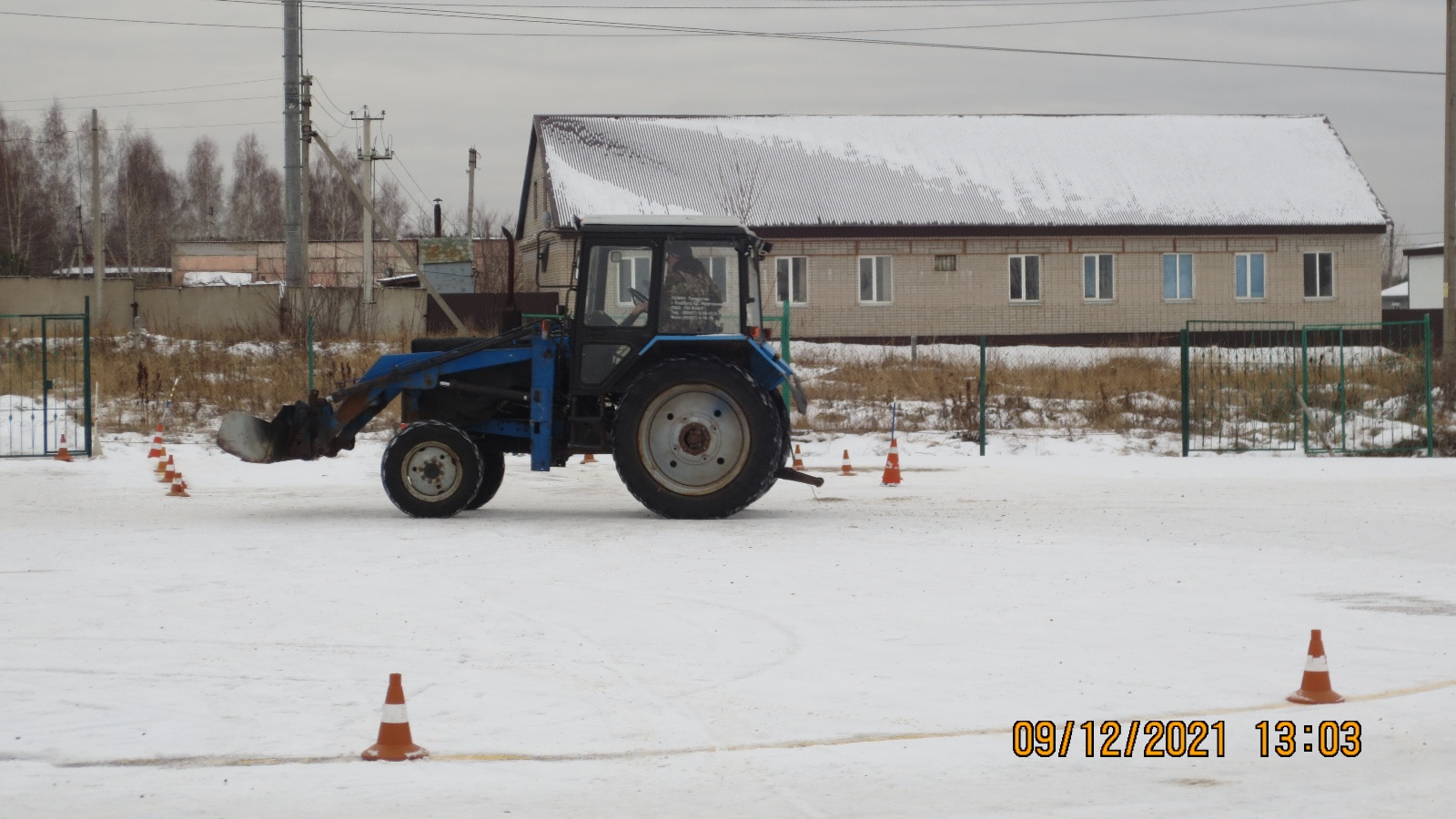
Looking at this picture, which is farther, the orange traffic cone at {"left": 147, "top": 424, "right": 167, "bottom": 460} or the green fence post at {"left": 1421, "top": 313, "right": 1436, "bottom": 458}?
the green fence post at {"left": 1421, "top": 313, "right": 1436, "bottom": 458}

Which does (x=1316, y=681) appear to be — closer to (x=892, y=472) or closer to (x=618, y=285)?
(x=618, y=285)

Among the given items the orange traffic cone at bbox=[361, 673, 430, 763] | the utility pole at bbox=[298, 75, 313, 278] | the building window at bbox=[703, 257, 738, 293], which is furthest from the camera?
the utility pole at bbox=[298, 75, 313, 278]

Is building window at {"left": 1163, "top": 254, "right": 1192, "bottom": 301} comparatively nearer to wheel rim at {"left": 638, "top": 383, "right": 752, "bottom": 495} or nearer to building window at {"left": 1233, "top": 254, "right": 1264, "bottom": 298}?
building window at {"left": 1233, "top": 254, "right": 1264, "bottom": 298}

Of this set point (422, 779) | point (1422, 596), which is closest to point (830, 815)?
point (422, 779)

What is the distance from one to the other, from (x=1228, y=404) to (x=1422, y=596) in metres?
13.7

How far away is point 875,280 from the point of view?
133 ft

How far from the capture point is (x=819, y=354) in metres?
33.3

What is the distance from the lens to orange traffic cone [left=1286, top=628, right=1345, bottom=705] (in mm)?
6422

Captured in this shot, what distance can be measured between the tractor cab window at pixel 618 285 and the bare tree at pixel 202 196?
307ft

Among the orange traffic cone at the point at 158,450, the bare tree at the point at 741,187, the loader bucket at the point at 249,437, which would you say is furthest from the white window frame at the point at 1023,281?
the loader bucket at the point at 249,437

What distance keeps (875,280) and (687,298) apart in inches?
1068

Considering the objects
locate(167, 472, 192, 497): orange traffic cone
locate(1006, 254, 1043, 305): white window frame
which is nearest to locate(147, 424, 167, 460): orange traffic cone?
locate(167, 472, 192, 497): orange traffic cone

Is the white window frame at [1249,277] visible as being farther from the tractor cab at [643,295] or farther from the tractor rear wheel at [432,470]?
the tractor rear wheel at [432,470]

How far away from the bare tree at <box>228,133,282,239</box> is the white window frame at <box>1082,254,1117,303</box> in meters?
72.3
